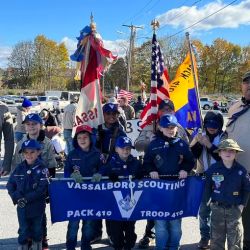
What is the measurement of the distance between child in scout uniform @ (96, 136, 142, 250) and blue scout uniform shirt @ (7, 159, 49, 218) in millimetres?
728

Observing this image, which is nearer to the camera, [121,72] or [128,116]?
[128,116]

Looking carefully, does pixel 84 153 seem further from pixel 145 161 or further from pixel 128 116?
pixel 128 116

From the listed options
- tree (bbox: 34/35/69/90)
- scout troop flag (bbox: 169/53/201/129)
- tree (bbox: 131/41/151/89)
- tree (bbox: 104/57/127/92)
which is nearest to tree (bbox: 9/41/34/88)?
tree (bbox: 34/35/69/90)

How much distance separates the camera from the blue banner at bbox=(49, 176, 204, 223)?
4.97 meters

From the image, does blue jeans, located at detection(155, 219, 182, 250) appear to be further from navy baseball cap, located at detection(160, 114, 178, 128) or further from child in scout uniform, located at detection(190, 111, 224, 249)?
navy baseball cap, located at detection(160, 114, 178, 128)

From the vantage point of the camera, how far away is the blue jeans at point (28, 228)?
4.75m

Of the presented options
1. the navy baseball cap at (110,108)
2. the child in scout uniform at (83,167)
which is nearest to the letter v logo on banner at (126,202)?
the child in scout uniform at (83,167)

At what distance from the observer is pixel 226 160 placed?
473 cm

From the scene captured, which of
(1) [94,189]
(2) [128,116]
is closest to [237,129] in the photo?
(1) [94,189]

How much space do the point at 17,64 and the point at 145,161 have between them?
8294cm

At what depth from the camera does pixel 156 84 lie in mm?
6277

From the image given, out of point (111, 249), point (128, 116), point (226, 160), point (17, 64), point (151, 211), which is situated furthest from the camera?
point (17, 64)

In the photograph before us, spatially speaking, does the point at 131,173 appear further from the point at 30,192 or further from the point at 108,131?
the point at 30,192

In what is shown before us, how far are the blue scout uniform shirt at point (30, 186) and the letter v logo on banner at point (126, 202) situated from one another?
35.1 inches
